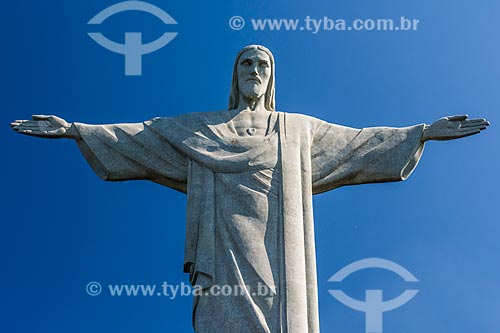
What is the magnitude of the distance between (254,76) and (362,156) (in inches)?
92.7

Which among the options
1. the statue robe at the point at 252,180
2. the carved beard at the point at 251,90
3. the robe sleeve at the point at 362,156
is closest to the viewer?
the statue robe at the point at 252,180

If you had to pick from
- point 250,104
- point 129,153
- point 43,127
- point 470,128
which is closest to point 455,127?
point 470,128

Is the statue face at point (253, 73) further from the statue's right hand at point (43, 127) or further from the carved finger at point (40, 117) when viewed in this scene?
the carved finger at point (40, 117)

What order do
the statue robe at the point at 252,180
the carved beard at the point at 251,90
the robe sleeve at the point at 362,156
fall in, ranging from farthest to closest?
the carved beard at the point at 251,90 → the robe sleeve at the point at 362,156 → the statue robe at the point at 252,180

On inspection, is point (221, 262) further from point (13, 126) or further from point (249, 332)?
point (13, 126)

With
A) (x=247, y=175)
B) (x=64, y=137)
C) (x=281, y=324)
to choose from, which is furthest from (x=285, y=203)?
(x=64, y=137)

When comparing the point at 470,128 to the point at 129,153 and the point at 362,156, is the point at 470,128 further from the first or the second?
the point at 129,153

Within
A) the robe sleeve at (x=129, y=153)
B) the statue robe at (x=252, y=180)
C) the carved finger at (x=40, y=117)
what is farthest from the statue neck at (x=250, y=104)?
the carved finger at (x=40, y=117)

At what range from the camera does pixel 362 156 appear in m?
22.3

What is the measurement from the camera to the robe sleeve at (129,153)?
22.2 m

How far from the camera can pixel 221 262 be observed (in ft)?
68.5

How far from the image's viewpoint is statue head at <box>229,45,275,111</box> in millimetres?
22625

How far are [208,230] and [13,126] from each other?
3974 mm

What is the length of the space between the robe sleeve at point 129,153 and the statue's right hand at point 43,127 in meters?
0.30
